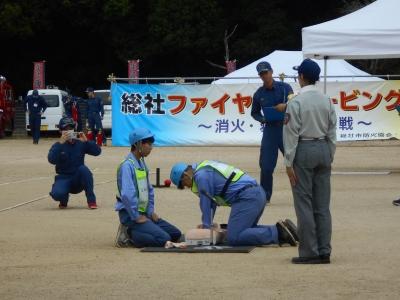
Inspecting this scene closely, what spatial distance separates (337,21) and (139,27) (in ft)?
97.2

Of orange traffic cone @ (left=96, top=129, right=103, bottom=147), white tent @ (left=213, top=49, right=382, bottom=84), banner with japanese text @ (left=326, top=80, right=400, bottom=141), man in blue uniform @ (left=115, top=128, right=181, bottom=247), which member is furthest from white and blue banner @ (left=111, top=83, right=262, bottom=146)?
man in blue uniform @ (left=115, top=128, right=181, bottom=247)

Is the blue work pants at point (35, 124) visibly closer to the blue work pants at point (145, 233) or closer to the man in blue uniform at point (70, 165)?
the man in blue uniform at point (70, 165)

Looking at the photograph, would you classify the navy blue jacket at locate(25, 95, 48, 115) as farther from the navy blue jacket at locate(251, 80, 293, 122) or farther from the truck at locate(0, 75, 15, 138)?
the navy blue jacket at locate(251, 80, 293, 122)

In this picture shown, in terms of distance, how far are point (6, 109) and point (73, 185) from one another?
26732 mm

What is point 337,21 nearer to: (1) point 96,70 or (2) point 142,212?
(2) point 142,212

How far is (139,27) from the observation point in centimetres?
4869

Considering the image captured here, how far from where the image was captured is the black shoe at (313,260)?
9531 millimetres

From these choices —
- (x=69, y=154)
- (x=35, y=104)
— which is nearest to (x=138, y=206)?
(x=69, y=154)

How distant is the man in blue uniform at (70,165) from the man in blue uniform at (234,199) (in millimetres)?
4252

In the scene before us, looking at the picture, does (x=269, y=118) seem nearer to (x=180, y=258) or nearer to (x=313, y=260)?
(x=180, y=258)

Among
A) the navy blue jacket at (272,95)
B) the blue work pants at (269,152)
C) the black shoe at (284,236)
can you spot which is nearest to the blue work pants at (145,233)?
the black shoe at (284,236)

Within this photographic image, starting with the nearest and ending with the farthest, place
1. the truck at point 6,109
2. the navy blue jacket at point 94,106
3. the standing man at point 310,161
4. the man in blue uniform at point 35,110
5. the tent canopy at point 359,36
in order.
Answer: the standing man at point 310,161, the tent canopy at point 359,36, the navy blue jacket at point 94,106, the man in blue uniform at point 35,110, the truck at point 6,109

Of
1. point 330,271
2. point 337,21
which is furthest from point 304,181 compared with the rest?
point 337,21

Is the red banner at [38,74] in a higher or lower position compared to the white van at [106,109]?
higher
